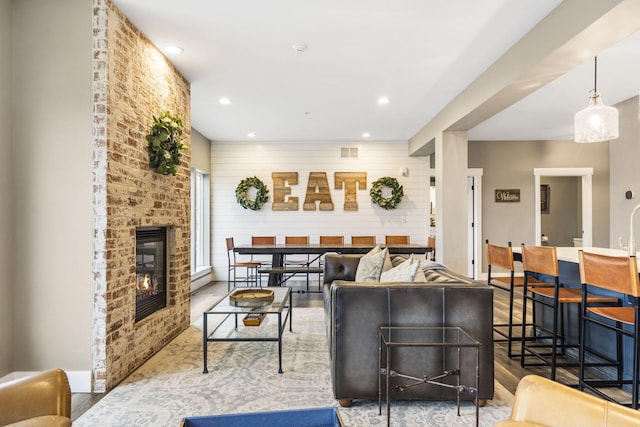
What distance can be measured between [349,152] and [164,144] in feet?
14.4

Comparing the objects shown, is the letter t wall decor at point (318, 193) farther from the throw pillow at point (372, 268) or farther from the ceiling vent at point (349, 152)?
→ the throw pillow at point (372, 268)

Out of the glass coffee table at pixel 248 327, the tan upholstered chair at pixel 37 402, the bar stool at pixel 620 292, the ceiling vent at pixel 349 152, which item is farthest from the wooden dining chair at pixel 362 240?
the tan upholstered chair at pixel 37 402

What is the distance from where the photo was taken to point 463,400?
7.63ft

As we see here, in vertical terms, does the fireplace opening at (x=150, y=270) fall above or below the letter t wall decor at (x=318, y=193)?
below

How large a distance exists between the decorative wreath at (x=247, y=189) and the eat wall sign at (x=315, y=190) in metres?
0.24

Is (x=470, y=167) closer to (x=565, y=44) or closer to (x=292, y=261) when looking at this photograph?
(x=292, y=261)

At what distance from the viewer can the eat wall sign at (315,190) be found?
6.98 meters

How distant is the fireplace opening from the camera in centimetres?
311

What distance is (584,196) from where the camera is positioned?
6820 mm

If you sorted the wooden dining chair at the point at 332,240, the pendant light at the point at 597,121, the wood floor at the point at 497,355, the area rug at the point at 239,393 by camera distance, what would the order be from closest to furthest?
the area rug at the point at 239,393, the wood floor at the point at 497,355, the pendant light at the point at 597,121, the wooden dining chair at the point at 332,240

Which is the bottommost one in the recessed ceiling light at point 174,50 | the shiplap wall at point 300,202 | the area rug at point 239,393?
the area rug at point 239,393

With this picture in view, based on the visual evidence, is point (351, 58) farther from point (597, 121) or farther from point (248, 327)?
point (248, 327)

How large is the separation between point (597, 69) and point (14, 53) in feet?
17.3

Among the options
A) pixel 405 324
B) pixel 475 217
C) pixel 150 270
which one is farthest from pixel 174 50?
pixel 475 217
